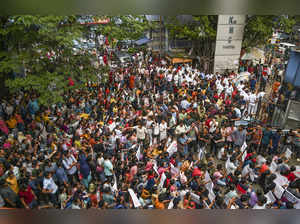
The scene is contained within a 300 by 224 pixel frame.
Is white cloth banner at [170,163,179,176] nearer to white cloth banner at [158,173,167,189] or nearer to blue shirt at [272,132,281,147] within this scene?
white cloth banner at [158,173,167,189]

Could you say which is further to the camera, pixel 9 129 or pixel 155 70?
pixel 155 70

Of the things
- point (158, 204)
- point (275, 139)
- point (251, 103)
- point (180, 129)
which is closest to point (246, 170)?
point (275, 139)

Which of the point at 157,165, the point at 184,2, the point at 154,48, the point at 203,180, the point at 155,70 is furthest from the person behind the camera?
→ the point at 154,48

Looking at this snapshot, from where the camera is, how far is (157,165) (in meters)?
7.13

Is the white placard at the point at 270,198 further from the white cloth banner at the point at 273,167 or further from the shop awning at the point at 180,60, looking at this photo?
the shop awning at the point at 180,60

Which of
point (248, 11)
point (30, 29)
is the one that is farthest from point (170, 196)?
point (30, 29)

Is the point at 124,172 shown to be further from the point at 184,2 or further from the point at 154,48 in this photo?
the point at 154,48

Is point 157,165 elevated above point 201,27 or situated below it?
below

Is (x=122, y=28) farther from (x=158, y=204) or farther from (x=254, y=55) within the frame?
(x=254, y=55)

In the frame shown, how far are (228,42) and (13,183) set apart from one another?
17766 millimetres

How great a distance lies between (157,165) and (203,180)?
51.2 inches

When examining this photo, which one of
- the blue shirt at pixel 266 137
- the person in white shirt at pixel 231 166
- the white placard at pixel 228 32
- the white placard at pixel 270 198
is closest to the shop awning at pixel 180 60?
the white placard at pixel 228 32

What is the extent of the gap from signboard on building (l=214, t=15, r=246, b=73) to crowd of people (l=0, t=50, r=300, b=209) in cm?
797

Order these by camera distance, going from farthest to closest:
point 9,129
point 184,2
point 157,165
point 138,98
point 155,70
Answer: point 155,70 < point 138,98 < point 9,129 < point 157,165 < point 184,2
